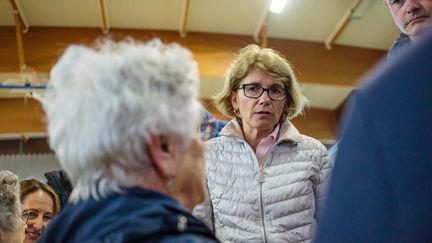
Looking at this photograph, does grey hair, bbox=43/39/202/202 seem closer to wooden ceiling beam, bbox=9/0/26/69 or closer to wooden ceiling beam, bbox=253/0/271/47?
wooden ceiling beam, bbox=253/0/271/47

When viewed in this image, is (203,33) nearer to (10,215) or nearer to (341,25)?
(341,25)

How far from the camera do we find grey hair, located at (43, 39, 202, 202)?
1.00m

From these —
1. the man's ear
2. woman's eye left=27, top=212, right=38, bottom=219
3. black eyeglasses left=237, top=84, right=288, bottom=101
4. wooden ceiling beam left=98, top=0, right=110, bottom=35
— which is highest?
wooden ceiling beam left=98, top=0, right=110, bottom=35

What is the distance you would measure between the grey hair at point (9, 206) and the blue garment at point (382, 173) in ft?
4.81

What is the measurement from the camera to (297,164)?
1.87 meters

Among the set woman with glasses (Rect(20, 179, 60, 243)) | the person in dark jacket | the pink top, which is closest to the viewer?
the person in dark jacket

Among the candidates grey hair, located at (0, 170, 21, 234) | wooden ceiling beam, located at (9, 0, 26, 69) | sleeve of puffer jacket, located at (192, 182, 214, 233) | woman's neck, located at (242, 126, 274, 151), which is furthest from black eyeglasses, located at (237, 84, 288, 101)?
wooden ceiling beam, located at (9, 0, 26, 69)

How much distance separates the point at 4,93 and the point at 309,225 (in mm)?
5429

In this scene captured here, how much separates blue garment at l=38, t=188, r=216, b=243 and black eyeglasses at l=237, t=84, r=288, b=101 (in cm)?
109

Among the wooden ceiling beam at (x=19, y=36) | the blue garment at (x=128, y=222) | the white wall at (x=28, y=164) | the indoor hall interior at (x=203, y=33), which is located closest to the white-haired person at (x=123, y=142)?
the blue garment at (x=128, y=222)

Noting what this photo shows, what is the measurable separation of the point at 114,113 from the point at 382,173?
47 cm

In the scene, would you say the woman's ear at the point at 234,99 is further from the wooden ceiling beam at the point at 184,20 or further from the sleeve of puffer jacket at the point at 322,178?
the wooden ceiling beam at the point at 184,20

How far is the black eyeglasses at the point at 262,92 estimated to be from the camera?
207cm

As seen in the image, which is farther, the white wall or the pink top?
the white wall
